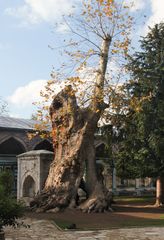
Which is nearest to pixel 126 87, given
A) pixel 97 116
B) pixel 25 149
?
pixel 97 116

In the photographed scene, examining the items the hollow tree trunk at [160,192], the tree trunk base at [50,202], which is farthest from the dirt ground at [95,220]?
→ the hollow tree trunk at [160,192]

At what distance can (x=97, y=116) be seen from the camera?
65.6ft

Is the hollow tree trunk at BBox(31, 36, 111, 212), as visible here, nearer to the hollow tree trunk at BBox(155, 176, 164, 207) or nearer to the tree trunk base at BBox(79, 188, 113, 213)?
the tree trunk base at BBox(79, 188, 113, 213)

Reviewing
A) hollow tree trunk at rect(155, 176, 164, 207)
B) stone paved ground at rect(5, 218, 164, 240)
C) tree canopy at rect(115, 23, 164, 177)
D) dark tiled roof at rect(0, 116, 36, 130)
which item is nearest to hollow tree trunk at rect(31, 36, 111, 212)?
tree canopy at rect(115, 23, 164, 177)

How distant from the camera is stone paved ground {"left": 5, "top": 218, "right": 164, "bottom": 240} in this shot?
35.1ft

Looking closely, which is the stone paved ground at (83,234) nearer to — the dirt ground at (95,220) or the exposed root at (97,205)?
the dirt ground at (95,220)

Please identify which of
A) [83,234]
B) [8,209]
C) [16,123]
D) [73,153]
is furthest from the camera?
[16,123]

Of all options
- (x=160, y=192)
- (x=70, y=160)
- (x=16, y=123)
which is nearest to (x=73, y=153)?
(x=70, y=160)

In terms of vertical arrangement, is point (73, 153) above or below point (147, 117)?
below

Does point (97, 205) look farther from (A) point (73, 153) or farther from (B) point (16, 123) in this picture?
(B) point (16, 123)

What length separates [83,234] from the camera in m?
11.3

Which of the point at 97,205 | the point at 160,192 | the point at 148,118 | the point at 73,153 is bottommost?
the point at 97,205

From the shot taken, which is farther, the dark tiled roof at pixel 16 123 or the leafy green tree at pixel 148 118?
the dark tiled roof at pixel 16 123

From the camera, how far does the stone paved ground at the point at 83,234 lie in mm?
10701
